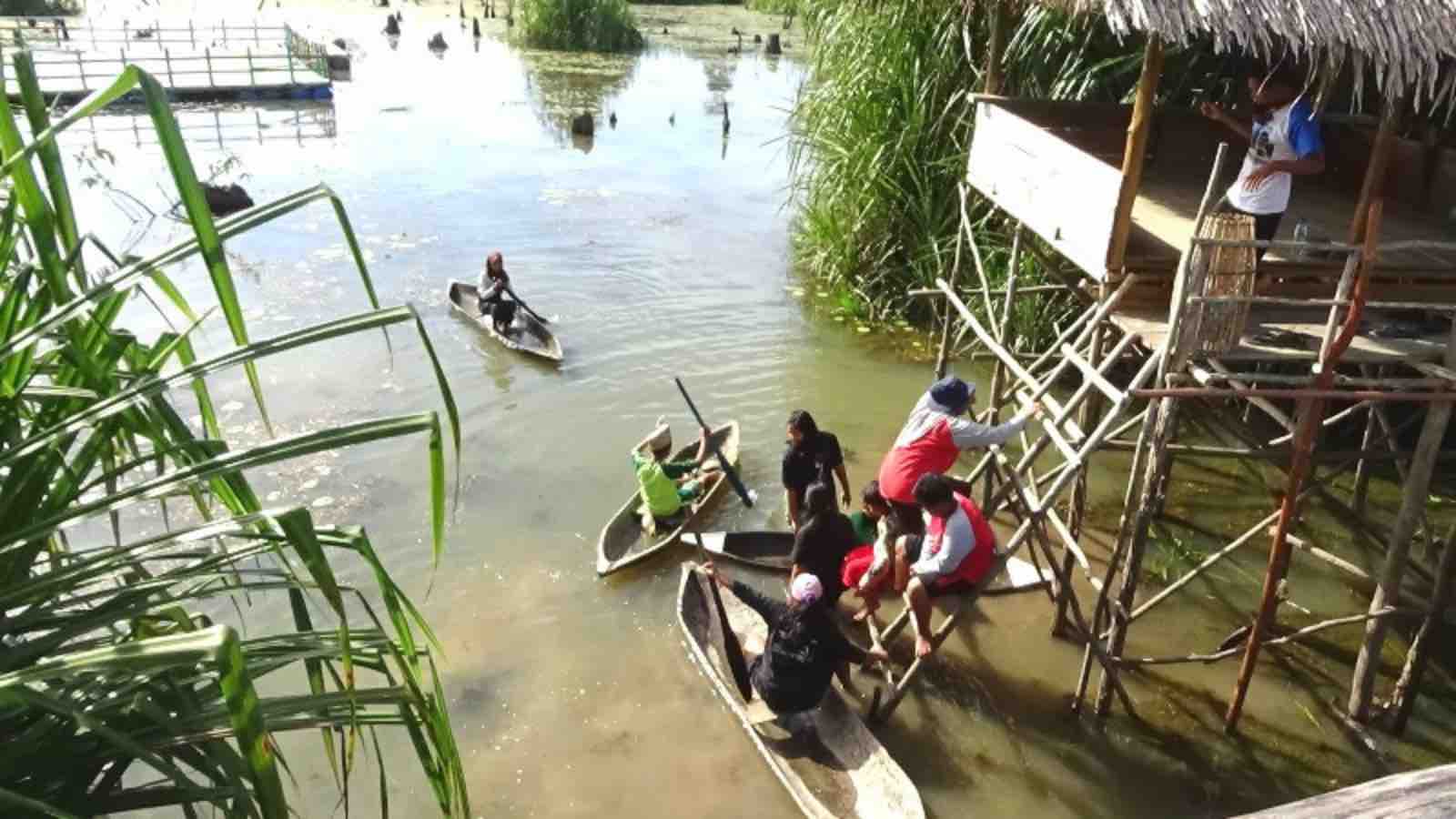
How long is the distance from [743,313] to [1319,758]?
875cm

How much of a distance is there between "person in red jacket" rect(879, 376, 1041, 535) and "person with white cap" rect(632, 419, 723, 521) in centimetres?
230

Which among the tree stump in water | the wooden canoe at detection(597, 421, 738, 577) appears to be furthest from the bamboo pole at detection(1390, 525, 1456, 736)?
the tree stump in water

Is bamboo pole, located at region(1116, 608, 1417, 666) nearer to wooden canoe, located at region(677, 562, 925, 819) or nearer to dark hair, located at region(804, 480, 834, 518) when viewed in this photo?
wooden canoe, located at region(677, 562, 925, 819)

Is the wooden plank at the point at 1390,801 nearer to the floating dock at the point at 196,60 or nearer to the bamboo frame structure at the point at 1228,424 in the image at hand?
the bamboo frame structure at the point at 1228,424

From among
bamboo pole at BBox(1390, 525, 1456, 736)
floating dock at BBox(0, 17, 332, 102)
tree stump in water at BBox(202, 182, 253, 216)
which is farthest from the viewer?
floating dock at BBox(0, 17, 332, 102)

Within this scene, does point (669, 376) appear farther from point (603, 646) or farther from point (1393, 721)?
point (1393, 721)

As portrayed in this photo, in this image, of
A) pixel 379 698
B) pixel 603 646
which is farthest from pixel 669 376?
pixel 379 698

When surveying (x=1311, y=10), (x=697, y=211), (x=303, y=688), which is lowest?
(x=303, y=688)

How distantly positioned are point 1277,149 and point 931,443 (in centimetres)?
249

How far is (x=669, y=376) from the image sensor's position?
39.2ft

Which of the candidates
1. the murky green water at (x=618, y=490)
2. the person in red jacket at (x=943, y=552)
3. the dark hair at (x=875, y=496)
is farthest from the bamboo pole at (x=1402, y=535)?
the dark hair at (x=875, y=496)

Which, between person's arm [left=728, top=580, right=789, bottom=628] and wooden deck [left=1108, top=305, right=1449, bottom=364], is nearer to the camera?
wooden deck [left=1108, top=305, right=1449, bottom=364]

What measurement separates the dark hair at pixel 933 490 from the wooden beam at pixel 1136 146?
155cm

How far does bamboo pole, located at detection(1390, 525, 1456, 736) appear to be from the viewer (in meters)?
6.09
